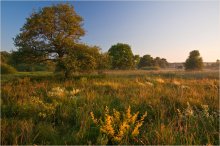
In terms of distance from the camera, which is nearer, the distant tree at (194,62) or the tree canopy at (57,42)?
the tree canopy at (57,42)

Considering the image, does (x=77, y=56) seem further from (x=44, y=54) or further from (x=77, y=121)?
(x=77, y=121)

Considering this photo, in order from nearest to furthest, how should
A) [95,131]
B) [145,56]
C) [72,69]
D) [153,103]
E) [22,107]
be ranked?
[95,131] < [22,107] < [153,103] < [72,69] < [145,56]

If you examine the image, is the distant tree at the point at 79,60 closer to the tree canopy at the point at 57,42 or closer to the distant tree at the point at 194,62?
the tree canopy at the point at 57,42

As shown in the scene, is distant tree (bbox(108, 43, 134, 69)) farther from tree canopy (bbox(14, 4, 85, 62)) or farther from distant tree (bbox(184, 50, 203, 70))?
tree canopy (bbox(14, 4, 85, 62))

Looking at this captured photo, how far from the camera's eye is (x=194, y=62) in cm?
4997

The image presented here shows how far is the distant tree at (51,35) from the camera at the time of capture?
39.1ft

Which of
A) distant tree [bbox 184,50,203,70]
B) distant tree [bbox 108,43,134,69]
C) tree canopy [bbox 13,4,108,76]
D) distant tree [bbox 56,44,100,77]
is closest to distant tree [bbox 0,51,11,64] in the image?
tree canopy [bbox 13,4,108,76]

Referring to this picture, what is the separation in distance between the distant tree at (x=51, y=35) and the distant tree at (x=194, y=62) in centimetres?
4542

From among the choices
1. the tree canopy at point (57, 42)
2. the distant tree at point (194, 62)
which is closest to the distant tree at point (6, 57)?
the tree canopy at point (57, 42)

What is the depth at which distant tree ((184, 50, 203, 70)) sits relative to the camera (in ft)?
163

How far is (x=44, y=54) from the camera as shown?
41.4 feet

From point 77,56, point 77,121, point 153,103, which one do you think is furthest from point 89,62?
point 77,121

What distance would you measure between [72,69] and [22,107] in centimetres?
767

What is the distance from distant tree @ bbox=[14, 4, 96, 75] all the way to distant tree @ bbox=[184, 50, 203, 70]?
45418 mm
